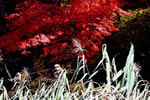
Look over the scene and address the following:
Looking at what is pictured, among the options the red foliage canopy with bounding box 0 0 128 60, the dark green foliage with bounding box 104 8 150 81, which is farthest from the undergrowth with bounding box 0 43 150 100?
the dark green foliage with bounding box 104 8 150 81

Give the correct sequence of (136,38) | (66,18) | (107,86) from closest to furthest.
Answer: (107,86)
(66,18)
(136,38)

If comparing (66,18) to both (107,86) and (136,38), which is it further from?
(107,86)

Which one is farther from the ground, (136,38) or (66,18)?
(66,18)

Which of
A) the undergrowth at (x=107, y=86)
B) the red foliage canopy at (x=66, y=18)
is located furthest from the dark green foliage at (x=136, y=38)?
the undergrowth at (x=107, y=86)

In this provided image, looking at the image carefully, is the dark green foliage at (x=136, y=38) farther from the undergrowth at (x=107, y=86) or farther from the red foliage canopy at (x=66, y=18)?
the undergrowth at (x=107, y=86)

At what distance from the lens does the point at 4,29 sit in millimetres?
9219

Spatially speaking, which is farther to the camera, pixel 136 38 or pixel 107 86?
pixel 136 38

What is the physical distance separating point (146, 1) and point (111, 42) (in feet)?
7.36

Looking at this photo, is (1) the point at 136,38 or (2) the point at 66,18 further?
(1) the point at 136,38

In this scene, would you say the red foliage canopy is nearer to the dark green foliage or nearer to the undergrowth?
the dark green foliage

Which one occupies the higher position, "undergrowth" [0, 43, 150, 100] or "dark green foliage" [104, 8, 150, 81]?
"undergrowth" [0, 43, 150, 100]

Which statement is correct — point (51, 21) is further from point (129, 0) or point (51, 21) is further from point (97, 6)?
point (129, 0)

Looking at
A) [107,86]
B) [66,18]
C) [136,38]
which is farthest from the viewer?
[136,38]

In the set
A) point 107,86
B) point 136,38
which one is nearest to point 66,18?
point 136,38
